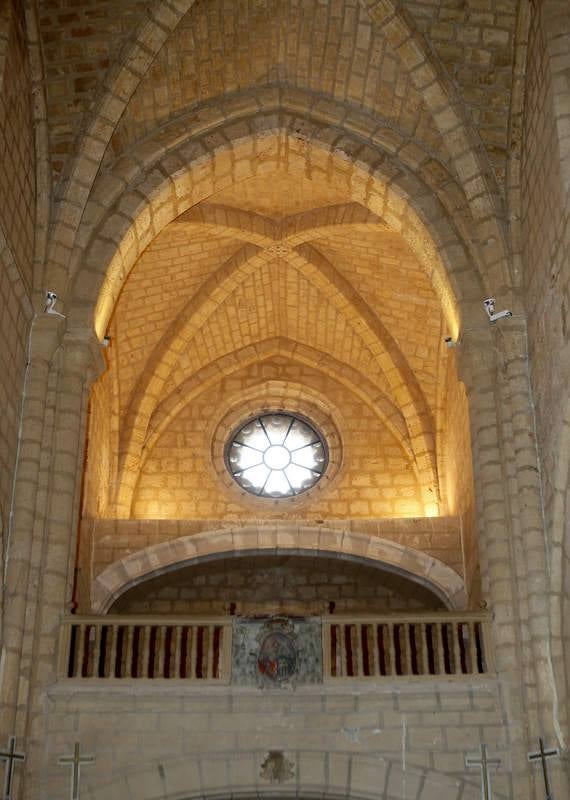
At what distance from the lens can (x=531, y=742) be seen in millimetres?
8820

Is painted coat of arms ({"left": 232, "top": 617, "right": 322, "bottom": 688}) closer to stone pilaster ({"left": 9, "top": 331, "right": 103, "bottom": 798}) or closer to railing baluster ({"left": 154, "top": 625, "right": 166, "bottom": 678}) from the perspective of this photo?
railing baluster ({"left": 154, "top": 625, "right": 166, "bottom": 678})

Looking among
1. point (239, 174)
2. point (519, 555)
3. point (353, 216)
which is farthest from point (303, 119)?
point (519, 555)

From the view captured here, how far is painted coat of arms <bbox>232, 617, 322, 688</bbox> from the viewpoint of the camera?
9328mm

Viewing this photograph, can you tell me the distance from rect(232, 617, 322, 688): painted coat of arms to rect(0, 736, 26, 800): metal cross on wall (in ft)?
6.24

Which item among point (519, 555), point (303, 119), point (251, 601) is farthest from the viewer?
point (251, 601)

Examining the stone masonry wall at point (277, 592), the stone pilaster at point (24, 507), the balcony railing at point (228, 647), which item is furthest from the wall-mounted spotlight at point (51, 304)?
the stone masonry wall at point (277, 592)

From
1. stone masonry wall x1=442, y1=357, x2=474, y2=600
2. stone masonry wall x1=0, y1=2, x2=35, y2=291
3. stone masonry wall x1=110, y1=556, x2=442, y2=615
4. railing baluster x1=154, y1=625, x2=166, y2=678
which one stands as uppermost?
stone masonry wall x1=0, y1=2, x2=35, y2=291

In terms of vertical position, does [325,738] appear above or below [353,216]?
below

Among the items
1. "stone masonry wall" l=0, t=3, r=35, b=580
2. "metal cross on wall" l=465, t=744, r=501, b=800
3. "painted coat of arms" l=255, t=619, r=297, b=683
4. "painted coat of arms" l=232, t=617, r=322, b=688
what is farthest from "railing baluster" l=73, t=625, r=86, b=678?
"metal cross on wall" l=465, t=744, r=501, b=800

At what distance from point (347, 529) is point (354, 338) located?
10.6 ft

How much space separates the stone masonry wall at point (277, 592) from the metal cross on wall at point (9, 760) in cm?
522

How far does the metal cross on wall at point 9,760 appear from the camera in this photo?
27.7 ft

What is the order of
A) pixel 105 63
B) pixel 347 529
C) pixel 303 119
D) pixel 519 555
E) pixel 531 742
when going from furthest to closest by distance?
pixel 347 529
pixel 303 119
pixel 105 63
pixel 519 555
pixel 531 742

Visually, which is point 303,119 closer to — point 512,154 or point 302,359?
point 512,154
